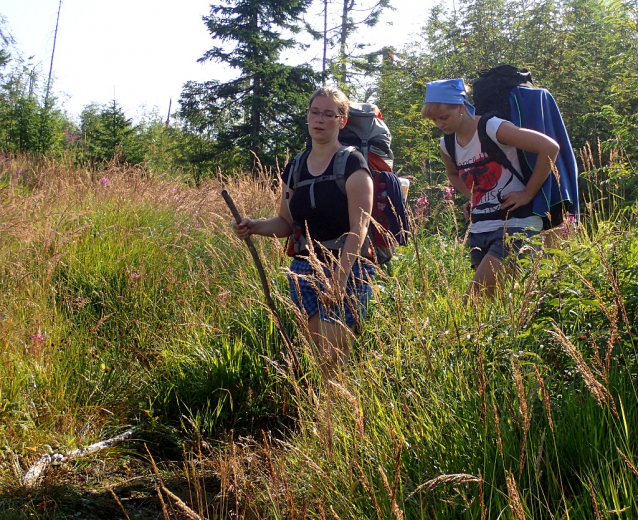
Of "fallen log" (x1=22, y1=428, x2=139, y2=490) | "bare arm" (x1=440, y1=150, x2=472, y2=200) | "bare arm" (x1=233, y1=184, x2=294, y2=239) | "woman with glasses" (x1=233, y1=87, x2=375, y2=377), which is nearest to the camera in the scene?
"fallen log" (x1=22, y1=428, x2=139, y2=490)

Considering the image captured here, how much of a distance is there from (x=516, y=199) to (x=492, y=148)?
36 cm

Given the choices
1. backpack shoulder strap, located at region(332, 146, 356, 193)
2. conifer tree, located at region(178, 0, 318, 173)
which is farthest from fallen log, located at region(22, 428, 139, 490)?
conifer tree, located at region(178, 0, 318, 173)

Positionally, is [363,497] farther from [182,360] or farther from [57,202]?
[57,202]

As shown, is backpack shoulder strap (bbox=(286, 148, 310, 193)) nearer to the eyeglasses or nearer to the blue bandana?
the eyeglasses

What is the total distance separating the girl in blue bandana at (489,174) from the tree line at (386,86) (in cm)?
185

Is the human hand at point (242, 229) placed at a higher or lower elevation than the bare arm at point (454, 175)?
lower

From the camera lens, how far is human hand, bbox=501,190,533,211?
3637mm

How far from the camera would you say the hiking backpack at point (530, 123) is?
3.68m

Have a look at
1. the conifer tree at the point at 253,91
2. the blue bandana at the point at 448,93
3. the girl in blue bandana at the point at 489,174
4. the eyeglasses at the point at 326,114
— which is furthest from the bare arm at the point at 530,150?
the conifer tree at the point at 253,91

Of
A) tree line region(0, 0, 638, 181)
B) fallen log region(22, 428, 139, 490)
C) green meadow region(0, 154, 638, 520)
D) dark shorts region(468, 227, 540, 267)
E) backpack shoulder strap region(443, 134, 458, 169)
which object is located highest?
tree line region(0, 0, 638, 181)

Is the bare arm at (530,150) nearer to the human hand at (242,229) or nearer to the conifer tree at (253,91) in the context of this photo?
the human hand at (242,229)

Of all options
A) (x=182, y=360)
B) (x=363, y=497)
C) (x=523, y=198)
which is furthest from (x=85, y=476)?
(x=523, y=198)

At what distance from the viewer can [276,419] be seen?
12.2 feet

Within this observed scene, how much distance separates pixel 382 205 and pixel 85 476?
2.22 meters
